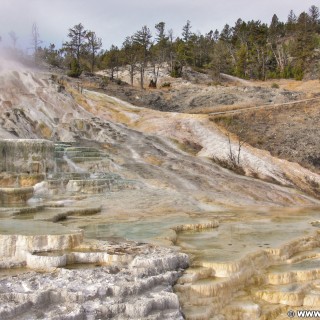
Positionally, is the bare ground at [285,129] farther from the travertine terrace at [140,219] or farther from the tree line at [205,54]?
the tree line at [205,54]

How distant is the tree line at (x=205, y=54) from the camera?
58.6 m

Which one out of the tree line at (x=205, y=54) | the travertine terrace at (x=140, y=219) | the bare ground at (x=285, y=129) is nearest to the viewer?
the travertine terrace at (x=140, y=219)

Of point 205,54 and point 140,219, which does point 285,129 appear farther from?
point 205,54

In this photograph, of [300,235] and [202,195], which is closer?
[300,235]

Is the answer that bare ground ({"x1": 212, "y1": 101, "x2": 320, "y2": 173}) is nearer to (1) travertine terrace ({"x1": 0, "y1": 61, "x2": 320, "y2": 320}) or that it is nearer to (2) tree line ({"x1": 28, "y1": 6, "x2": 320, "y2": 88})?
(1) travertine terrace ({"x1": 0, "y1": 61, "x2": 320, "y2": 320})

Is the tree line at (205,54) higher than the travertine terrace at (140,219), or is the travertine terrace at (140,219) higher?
the tree line at (205,54)

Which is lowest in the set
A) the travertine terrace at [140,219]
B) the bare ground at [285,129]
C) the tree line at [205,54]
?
the travertine terrace at [140,219]

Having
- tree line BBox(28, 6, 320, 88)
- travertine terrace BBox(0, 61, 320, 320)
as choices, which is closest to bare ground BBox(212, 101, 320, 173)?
travertine terrace BBox(0, 61, 320, 320)

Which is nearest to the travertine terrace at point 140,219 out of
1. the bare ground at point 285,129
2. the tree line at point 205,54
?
the bare ground at point 285,129

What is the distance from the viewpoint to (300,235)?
552 inches

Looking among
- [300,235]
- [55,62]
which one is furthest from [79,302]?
[55,62]

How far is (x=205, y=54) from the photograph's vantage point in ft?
228

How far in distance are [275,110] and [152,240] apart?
28.1 m

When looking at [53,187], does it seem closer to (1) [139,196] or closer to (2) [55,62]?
(1) [139,196]
